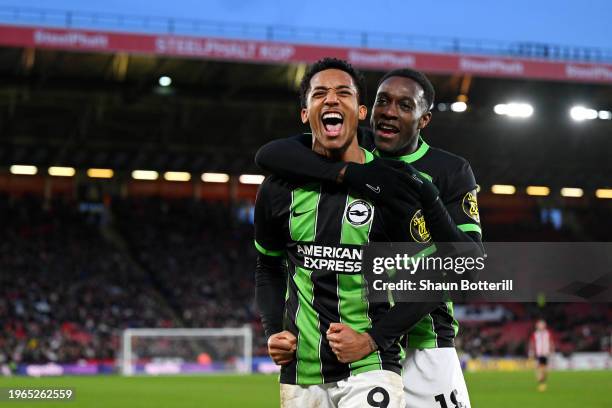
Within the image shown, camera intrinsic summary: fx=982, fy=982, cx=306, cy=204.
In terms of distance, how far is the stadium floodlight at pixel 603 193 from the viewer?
45.6 metres

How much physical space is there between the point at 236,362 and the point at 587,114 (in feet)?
47.5

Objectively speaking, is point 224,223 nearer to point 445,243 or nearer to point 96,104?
point 96,104

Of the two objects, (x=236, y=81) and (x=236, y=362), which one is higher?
(x=236, y=81)

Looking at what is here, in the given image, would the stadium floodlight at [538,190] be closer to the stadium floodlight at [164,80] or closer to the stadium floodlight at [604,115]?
the stadium floodlight at [604,115]

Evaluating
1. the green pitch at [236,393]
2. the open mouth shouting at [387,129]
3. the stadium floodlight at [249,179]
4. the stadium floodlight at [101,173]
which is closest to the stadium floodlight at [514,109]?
the green pitch at [236,393]

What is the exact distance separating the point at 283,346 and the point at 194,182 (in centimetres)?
4061

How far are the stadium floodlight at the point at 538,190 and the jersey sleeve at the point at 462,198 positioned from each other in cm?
4226

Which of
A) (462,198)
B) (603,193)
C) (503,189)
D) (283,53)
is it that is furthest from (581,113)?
(462,198)

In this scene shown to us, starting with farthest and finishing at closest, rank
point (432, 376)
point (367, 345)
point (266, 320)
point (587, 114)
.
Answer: point (587, 114)
point (432, 376)
point (266, 320)
point (367, 345)

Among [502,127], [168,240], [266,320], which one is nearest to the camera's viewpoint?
[266,320]

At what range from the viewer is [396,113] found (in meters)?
4.87

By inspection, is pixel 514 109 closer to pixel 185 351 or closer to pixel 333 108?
pixel 185 351

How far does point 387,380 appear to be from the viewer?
394 centimetres

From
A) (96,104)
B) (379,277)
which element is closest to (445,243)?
(379,277)
